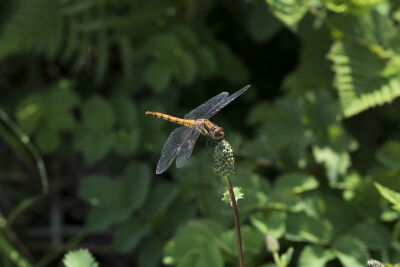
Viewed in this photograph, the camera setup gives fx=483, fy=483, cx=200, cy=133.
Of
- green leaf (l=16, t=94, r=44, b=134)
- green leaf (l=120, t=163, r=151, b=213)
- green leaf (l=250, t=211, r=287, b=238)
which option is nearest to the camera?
green leaf (l=250, t=211, r=287, b=238)

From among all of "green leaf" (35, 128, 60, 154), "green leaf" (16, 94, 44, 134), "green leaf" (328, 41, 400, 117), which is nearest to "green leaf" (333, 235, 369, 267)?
"green leaf" (328, 41, 400, 117)

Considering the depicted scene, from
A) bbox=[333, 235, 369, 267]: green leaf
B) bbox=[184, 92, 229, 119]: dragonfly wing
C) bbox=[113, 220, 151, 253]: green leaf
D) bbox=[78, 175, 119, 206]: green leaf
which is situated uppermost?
bbox=[184, 92, 229, 119]: dragonfly wing

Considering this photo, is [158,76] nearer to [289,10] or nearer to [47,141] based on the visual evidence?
[47,141]

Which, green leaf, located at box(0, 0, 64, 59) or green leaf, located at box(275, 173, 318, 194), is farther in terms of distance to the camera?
green leaf, located at box(0, 0, 64, 59)

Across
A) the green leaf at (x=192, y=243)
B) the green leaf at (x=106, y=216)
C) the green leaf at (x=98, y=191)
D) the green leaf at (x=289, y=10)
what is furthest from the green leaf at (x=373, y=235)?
the green leaf at (x=98, y=191)

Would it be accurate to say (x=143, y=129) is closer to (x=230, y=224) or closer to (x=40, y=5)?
(x=230, y=224)

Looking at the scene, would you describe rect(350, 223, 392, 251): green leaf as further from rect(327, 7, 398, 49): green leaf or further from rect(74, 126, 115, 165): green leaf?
rect(74, 126, 115, 165): green leaf

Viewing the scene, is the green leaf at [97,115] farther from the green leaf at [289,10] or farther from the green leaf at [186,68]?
the green leaf at [289,10]

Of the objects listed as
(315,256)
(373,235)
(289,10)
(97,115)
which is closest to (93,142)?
(97,115)
